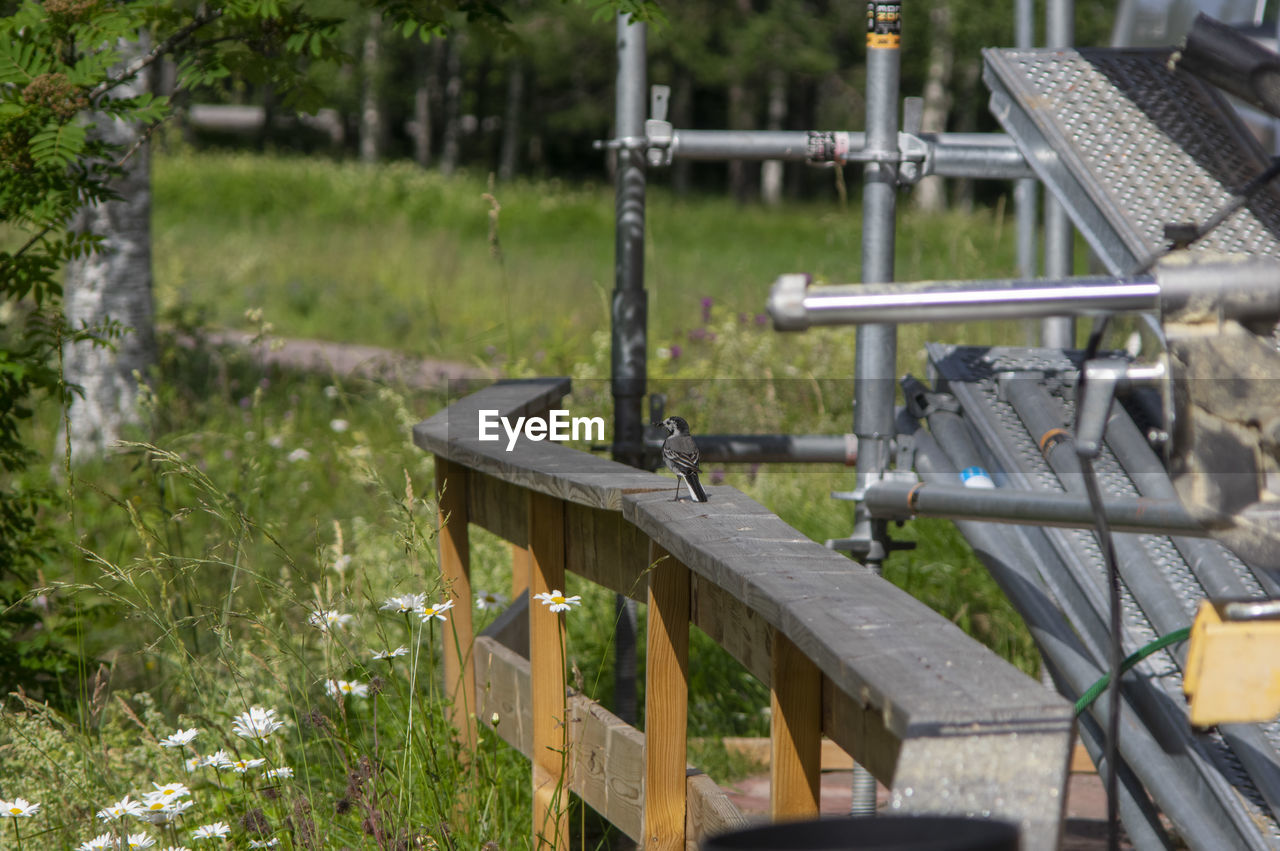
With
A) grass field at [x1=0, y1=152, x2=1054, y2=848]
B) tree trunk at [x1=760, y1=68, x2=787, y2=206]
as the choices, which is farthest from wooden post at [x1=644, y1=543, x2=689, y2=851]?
tree trunk at [x1=760, y1=68, x2=787, y2=206]

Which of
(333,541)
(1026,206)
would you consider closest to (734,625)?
(1026,206)

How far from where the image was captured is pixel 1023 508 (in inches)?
75.3

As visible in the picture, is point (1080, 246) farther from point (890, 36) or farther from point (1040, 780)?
point (1040, 780)

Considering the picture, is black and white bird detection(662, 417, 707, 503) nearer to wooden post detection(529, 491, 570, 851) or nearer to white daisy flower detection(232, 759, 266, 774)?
wooden post detection(529, 491, 570, 851)

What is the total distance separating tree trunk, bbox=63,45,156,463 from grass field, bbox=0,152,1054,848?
0.22 m

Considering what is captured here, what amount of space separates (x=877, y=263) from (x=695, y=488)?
1231mm

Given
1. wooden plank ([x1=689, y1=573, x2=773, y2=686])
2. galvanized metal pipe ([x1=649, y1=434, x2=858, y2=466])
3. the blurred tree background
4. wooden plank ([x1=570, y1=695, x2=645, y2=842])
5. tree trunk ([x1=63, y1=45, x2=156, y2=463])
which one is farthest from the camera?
the blurred tree background

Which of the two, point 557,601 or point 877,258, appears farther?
point 877,258

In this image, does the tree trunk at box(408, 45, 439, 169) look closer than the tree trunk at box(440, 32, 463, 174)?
No

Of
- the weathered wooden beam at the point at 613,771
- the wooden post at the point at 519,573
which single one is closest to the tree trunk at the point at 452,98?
the wooden post at the point at 519,573

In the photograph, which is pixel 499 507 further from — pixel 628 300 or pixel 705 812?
pixel 705 812

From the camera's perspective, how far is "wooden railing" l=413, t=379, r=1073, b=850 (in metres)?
1.12

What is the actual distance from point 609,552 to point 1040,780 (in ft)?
5.12

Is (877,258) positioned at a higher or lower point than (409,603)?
higher
